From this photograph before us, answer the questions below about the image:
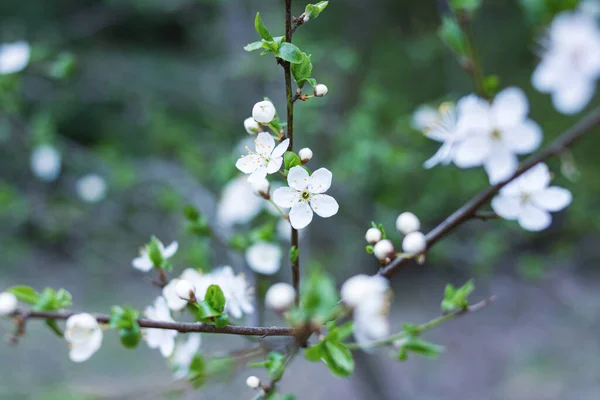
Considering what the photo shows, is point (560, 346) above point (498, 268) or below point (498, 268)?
below

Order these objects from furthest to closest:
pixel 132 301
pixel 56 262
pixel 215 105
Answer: pixel 56 262, pixel 132 301, pixel 215 105

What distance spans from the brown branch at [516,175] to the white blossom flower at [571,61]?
0.11 feet

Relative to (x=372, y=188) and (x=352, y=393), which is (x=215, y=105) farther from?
(x=352, y=393)

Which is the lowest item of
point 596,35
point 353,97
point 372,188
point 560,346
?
point 596,35

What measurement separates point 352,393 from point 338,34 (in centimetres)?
243

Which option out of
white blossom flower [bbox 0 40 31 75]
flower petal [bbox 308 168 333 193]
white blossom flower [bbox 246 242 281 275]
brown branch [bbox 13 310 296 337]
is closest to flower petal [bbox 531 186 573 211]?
flower petal [bbox 308 168 333 193]

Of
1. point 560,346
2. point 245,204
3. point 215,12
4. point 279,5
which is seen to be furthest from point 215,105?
point 560,346

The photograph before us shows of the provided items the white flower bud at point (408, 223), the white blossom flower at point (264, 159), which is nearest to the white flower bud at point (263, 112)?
the white blossom flower at point (264, 159)

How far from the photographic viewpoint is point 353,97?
256 centimetres

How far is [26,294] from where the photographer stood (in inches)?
28.0

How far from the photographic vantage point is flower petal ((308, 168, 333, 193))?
0.67m

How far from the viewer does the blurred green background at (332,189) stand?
2254 mm

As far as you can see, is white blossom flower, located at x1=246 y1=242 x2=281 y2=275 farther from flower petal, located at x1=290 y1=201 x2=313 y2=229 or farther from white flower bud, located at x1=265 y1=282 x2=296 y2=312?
white flower bud, located at x1=265 y1=282 x2=296 y2=312

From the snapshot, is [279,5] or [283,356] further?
[279,5]
